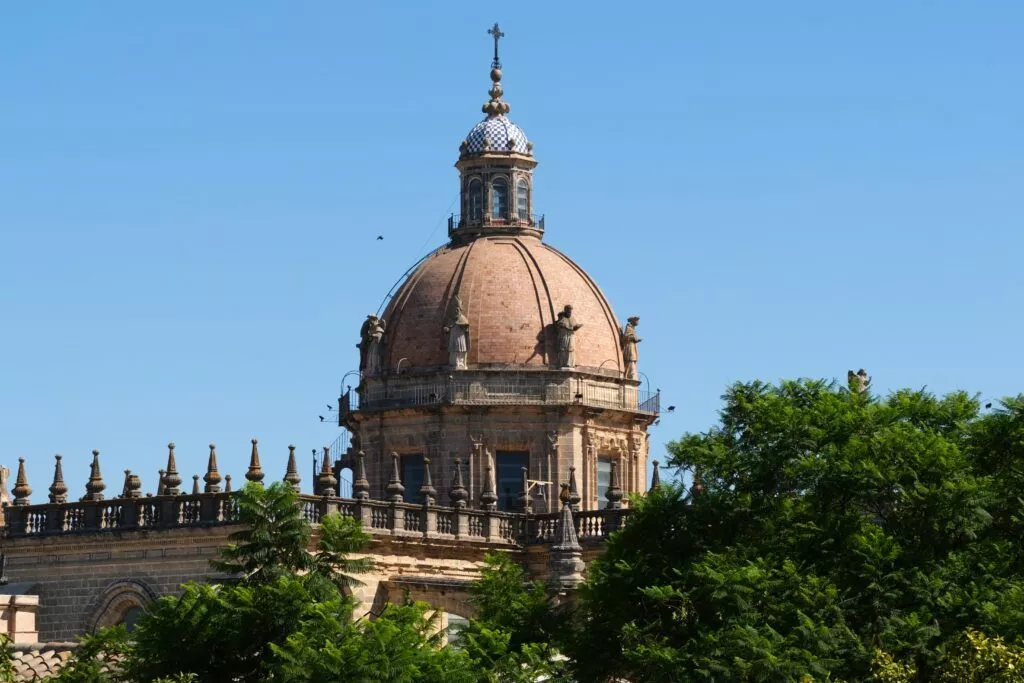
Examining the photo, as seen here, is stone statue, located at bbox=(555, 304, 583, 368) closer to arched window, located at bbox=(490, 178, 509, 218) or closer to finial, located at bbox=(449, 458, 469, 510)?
arched window, located at bbox=(490, 178, 509, 218)

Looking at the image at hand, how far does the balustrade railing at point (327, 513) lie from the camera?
228ft

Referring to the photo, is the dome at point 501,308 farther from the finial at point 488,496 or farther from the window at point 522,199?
the finial at point 488,496

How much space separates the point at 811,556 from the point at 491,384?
29.2m

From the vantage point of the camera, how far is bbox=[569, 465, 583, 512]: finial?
252 feet

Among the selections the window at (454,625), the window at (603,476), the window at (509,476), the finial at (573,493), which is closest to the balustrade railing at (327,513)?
the finial at (573,493)

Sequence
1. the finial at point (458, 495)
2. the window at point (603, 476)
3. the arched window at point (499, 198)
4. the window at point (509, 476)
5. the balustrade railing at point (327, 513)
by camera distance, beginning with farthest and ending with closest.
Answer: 1. the arched window at point (499, 198)
2. the window at point (603, 476)
3. the window at point (509, 476)
4. the finial at point (458, 495)
5. the balustrade railing at point (327, 513)

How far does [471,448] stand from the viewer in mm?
85000

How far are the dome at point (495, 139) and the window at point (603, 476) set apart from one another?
9.98 m

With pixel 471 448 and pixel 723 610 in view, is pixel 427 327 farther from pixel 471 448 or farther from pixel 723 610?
pixel 723 610

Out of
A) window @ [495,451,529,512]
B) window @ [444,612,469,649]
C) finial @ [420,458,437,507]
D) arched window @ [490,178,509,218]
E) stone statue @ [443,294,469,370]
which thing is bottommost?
window @ [444,612,469,649]

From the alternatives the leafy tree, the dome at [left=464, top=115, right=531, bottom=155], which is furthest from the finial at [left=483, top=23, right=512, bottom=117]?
the leafy tree

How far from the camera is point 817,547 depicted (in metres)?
57.1

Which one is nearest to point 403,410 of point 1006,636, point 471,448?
point 471,448

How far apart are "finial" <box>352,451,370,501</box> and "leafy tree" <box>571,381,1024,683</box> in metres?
12.6
